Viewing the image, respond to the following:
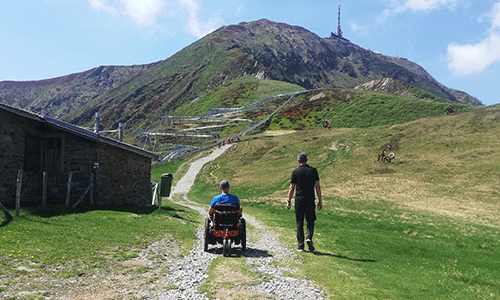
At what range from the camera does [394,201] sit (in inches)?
1345

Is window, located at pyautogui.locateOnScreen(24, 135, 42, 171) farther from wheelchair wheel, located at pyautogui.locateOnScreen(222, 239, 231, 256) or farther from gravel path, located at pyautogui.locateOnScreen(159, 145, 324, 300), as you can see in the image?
wheelchair wheel, located at pyautogui.locateOnScreen(222, 239, 231, 256)

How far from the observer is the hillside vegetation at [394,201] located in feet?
32.8

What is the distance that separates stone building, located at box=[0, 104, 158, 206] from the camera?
62.4ft

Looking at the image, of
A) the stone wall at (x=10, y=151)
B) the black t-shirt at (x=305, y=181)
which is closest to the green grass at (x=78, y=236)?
the stone wall at (x=10, y=151)

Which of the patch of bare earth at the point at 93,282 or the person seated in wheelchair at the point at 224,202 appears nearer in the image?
the patch of bare earth at the point at 93,282

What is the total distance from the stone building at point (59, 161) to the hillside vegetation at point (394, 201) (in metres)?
12.1

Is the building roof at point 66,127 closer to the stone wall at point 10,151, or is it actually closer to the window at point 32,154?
the stone wall at point 10,151

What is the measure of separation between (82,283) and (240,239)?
5.91 meters

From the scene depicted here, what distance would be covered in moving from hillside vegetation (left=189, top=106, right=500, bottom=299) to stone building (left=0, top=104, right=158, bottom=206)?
39.7 feet

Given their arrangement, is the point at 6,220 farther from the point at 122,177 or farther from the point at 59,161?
the point at 122,177

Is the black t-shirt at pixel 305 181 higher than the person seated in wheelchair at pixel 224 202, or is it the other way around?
the black t-shirt at pixel 305 181

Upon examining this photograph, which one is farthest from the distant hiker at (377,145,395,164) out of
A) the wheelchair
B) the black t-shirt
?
the wheelchair

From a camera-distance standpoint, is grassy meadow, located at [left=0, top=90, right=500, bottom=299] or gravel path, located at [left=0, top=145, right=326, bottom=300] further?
grassy meadow, located at [left=0, top=90, right=500, bottom=299]

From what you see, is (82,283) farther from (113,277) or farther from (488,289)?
(488,289)
